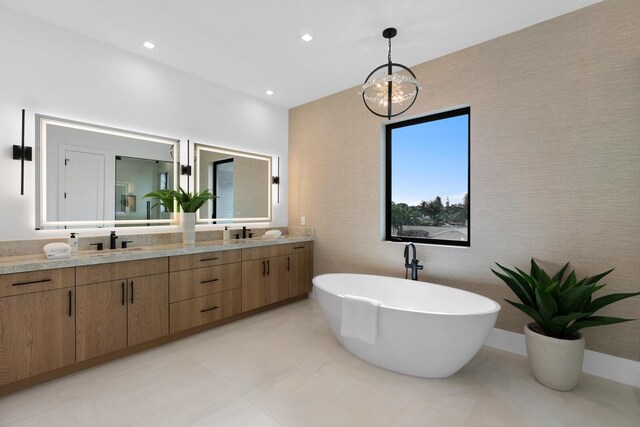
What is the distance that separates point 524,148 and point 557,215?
63 cm

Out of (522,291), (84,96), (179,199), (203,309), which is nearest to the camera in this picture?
(522,291)

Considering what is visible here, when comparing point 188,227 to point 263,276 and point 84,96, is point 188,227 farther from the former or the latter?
point 84,96

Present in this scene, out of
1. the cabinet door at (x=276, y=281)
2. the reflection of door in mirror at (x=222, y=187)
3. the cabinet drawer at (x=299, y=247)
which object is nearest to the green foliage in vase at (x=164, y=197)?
the reflection of door in mirror at (x=222, y=187)

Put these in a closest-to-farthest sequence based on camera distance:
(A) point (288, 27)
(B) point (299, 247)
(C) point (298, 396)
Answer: (C) point (298, 396), (A) point (288, 27), (B) point (299, 247)

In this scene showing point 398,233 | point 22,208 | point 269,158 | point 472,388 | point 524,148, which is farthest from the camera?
point 269,158

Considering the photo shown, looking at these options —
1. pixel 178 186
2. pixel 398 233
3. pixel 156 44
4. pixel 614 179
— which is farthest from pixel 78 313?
pixel 614 179

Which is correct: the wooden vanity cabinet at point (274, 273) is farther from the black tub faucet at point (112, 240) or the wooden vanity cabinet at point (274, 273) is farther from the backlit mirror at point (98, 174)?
the black tub faucet at point (112, 240)

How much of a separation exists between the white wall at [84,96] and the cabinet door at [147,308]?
71 cm

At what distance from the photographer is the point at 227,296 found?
3.19 meters

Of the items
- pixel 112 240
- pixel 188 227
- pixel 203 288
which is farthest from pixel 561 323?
pixel 112 240

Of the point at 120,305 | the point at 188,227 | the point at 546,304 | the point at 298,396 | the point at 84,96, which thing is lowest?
the point at 298,396

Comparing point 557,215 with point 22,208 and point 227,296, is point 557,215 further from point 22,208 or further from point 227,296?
point 22,208

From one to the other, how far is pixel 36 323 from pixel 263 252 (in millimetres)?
2021

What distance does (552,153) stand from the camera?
2434 millimetres
